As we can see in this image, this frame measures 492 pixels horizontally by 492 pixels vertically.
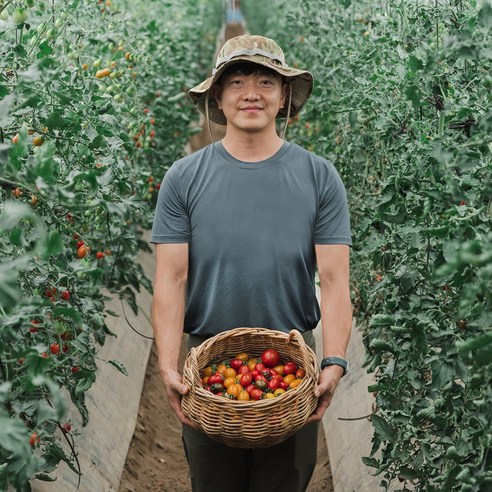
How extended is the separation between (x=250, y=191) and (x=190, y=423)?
0.71 metres

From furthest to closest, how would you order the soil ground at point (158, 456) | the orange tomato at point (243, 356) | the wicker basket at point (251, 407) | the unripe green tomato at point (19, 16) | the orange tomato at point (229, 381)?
the soil ground at point (158, 456) → the orange tomato at point (243, 356) → the orange tomato at point (229, 381) → the unripe green tomato at point (19, 16) → the wicker basket at point (251, 407)

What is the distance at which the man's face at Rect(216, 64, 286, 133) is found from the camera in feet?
8.35

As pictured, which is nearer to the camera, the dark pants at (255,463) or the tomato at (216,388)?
the tomato at (216,388)

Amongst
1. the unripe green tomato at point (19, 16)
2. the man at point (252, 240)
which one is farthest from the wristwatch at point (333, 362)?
the unripe green tomato at point (19, 16)

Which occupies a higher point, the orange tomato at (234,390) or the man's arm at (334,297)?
the man's arm at (334,297)

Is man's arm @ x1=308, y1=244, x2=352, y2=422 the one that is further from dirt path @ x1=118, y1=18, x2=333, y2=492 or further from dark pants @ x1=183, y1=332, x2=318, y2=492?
dirt path @ x1=118, y1=18, x2=333, y2=492

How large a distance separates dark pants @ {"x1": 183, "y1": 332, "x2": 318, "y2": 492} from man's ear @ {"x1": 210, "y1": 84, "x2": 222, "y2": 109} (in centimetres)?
76

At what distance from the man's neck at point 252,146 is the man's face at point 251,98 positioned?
1.2 inches

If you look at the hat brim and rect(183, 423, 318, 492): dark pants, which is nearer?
the hat brim

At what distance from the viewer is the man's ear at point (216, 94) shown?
2.73 metres

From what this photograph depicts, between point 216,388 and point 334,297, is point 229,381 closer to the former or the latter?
point 216,388

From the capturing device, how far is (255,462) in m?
2.72

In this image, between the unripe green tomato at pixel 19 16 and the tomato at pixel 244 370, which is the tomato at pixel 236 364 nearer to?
the tomato at pixel 244 370

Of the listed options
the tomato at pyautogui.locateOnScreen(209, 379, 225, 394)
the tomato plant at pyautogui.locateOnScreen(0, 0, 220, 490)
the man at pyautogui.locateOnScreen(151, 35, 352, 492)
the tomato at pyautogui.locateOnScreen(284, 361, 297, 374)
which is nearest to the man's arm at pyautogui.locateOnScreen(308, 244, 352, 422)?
the man at pyautogui.locateOnScreen(151, 35, 352, 492)
